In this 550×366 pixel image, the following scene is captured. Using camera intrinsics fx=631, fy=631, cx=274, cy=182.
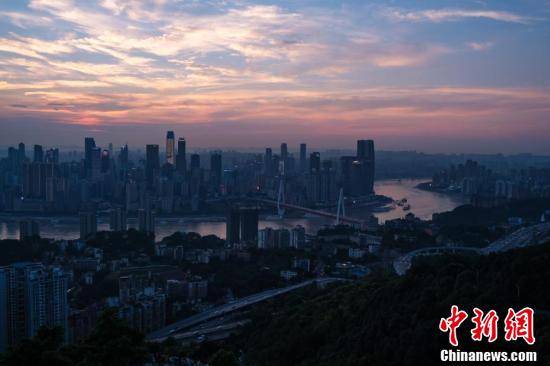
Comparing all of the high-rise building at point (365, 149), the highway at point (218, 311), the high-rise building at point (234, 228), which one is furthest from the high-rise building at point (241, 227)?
the high-rise building at point (365, 149)

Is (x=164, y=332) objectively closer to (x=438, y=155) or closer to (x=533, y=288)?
(x=533, y=288)

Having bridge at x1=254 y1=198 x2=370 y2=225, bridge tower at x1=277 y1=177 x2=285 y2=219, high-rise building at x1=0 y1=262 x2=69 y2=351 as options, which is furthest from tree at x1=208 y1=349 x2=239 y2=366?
bridge tower at x1=277 y1=177 x2=285 y2=219

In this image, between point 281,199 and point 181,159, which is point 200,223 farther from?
point 181,159

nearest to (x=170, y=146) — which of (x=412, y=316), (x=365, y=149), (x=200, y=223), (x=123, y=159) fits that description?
(x=123, y=159)

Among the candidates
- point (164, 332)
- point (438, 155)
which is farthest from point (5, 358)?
point (438, 155)

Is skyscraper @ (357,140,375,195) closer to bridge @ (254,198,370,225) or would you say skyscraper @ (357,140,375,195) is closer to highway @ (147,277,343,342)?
bridge @ (254,198,370,225)

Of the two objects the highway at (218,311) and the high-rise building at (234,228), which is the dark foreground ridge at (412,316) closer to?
the highway at (218,311)
